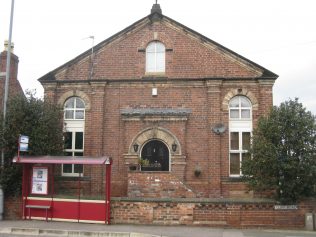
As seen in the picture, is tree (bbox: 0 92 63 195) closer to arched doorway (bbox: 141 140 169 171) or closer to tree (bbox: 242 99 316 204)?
arched doorway (bbox: 141 140 169 171)

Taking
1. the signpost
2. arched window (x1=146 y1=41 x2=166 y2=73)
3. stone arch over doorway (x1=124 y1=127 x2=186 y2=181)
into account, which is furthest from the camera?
arched window (x1=146 y1=41 x2=166 y2=73)

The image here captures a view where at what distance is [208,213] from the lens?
14617mm

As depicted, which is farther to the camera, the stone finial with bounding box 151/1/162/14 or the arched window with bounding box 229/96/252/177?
the stone finial with bounding box 151/1/162/14

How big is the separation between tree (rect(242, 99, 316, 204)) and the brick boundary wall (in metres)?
0.55

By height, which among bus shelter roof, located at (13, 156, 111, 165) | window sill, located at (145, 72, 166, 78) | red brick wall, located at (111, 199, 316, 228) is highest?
window sill, located at (145, 72, 166, 78)

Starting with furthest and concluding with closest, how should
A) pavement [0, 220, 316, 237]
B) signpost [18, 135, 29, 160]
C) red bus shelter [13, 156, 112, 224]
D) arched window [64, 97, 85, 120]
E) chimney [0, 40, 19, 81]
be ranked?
chimney [0, 40, 19, 81] → arched window [64, 97, 85, 120] → signpost [18, 135, 29, 160] → red bus shelter [13, 156, 112, 224] → pavement [0, 220, 316, 237]

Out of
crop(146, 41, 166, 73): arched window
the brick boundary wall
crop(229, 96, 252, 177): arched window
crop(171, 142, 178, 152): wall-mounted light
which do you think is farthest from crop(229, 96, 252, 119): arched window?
the brick boundary wall

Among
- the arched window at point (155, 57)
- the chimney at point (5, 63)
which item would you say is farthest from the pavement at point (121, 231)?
the chimney at point (5, 63)

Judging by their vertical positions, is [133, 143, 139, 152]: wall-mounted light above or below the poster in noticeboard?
above

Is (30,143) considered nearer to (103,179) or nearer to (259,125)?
(103,179)

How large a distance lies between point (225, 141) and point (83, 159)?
22.5 ft

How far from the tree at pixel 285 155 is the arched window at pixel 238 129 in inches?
114

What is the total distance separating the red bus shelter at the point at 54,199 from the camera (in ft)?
47.9

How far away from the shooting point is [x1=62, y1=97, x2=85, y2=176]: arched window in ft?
64.0
